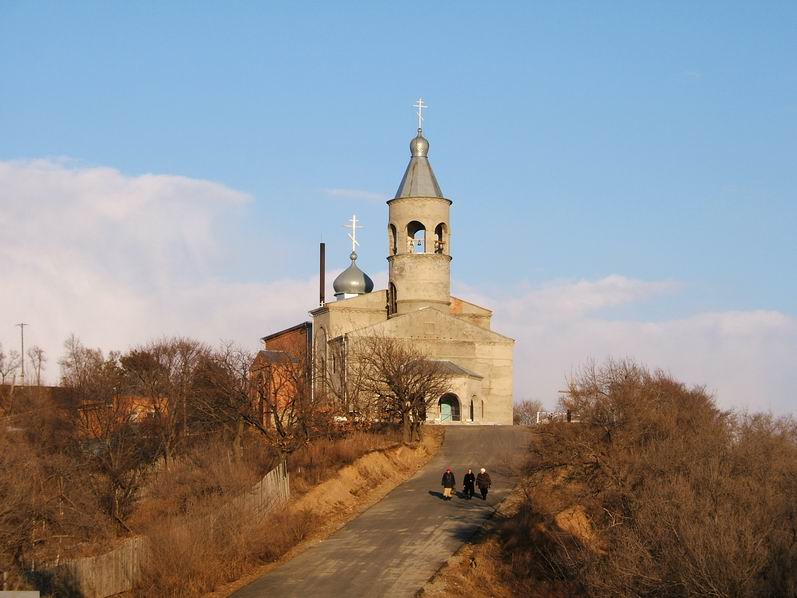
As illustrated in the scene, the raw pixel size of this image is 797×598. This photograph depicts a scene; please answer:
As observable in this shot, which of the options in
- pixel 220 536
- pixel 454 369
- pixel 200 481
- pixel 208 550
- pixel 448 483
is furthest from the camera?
pixel 454 369

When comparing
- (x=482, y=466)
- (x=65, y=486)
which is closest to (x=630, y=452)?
(x=482, y=466)

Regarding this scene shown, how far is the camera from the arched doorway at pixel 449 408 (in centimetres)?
6166

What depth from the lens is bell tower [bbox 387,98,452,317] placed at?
6669 centimetres

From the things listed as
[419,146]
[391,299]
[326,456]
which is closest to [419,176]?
[419,146]

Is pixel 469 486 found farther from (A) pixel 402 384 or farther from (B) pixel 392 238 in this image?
(B) pixel 392 238

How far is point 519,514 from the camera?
35.2 metres

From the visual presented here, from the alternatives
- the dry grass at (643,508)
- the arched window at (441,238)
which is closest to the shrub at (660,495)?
the dry grass at (643,508)

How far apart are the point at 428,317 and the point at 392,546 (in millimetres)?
31987

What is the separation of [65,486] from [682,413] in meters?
21.4

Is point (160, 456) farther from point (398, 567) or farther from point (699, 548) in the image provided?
point (699, 548)

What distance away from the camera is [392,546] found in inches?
1294

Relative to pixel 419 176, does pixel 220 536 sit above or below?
below

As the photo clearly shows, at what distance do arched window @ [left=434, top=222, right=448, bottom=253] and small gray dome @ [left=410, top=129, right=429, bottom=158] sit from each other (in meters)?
4.32

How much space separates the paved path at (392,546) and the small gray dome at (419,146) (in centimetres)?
2779
